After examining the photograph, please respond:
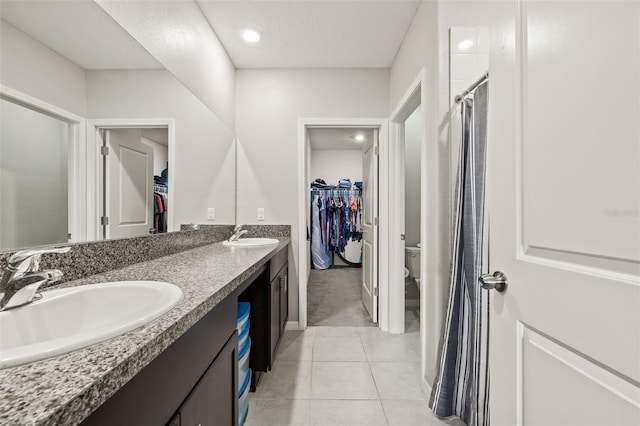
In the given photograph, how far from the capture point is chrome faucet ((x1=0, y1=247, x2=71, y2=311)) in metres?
0.60

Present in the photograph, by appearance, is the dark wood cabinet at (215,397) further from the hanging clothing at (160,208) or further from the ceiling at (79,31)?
the ceiling at (79,31)

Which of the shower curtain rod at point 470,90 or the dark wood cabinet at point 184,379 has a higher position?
the shower curtain rod at point 470,90

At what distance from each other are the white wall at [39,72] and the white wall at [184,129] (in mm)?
54

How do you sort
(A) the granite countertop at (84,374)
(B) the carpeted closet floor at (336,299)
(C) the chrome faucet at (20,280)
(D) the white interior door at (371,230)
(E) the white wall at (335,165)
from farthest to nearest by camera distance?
(E) the white wall at (335,165) → (B) the carpeted closet floor at (336,299) → (D) the white interior door at (371,230) → (C) the chrome faucet at (20,280) → (A) the granite countertop at (84,374)

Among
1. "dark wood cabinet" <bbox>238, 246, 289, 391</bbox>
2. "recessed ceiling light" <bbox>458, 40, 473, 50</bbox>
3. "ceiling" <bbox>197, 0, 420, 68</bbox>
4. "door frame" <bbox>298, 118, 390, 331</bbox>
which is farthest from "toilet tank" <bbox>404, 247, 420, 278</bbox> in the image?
"recessed ceiling light" <bbox>458, 40, 473, 50</bbox>

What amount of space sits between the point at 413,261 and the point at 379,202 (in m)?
0.86

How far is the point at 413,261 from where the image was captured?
288 centimetres

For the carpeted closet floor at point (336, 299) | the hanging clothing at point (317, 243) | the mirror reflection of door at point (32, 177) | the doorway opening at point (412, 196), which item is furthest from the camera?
the hanging clothing at point (317, 243)

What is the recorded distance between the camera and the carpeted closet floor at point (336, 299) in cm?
267

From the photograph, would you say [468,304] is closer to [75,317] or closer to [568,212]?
[568,212]

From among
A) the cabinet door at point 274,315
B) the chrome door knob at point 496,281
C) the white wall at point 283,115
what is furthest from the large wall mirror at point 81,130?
the chrome door knob at point 496,281

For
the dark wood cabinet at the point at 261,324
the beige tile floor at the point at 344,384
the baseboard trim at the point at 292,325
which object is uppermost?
the dark wood cabinet at the point at 261,324

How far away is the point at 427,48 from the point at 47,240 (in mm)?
2036

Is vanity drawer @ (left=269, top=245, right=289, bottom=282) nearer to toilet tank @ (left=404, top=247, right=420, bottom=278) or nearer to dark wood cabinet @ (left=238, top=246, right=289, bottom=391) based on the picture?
dark wood cabinet @ (left=238, top=246, right=289, bottom=391)
